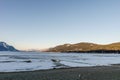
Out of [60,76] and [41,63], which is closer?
[60,76]

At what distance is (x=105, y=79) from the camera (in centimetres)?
2605

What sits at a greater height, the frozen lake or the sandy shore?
the frozen lake

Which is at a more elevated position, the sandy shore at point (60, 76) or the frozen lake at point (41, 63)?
the frozen lake at point (41, 63)

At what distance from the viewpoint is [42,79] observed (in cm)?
2603

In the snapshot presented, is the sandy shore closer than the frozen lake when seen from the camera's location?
Yes

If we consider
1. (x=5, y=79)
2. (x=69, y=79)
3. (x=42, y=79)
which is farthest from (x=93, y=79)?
(x=5, y=79)

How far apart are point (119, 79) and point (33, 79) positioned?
8819 millimetres

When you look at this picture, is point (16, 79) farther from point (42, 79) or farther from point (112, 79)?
point (112, 79)

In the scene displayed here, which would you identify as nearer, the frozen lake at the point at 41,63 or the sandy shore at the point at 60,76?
the sandy shore at the point at 60,76

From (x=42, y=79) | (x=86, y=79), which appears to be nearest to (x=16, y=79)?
(x=42, y=79)

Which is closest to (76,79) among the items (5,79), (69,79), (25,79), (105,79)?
(69,79)

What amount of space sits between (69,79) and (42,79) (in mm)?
2772

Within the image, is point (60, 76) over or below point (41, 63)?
below

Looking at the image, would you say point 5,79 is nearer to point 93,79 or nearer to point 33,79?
point 33,79
